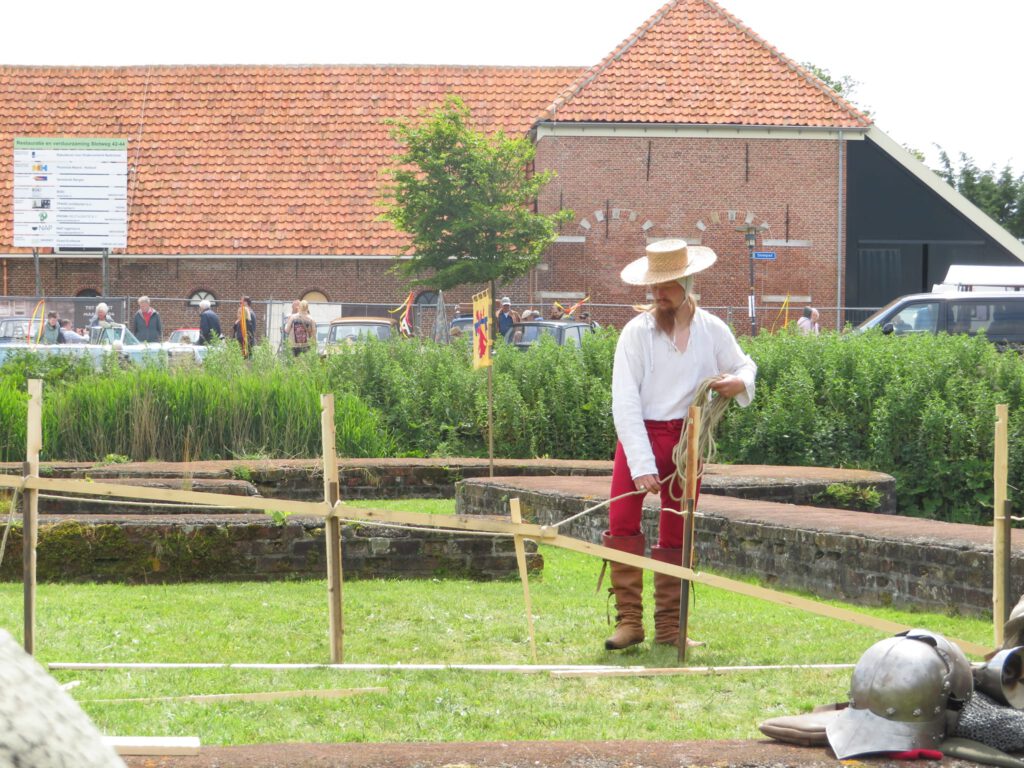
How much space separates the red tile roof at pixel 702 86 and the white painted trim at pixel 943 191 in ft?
3.15

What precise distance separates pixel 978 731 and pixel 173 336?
2760 centimetres

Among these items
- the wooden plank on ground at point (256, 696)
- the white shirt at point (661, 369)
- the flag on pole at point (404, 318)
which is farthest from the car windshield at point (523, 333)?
the wooden plank on ground at point (256, 696)

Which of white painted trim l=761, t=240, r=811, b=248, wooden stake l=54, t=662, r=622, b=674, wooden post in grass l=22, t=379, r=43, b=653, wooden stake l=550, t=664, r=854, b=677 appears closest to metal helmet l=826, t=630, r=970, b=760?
wooden stake l=550, t=664, r=854, b=677

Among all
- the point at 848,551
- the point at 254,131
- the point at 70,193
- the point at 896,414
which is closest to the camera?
the point at 848,551

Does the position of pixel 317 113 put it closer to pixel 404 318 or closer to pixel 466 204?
pixel 466 204

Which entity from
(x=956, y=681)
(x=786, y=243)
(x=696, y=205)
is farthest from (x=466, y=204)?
(x=956, y=681)

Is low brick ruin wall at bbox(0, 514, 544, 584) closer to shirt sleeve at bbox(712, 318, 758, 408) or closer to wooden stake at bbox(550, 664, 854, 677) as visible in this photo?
shirt sleeve at bbox(712, 318, 758, 408)

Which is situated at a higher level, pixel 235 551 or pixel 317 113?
pixel 317 113

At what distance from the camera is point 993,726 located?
439 cm

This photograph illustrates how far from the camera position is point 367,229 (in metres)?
39.4

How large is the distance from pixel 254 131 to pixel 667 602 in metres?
36.3

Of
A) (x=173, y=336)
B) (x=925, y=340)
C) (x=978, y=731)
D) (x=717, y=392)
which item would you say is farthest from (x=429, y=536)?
(x=173, y=336)

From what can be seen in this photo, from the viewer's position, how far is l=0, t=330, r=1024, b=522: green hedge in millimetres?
16203

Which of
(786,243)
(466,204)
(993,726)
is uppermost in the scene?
(466,204)
